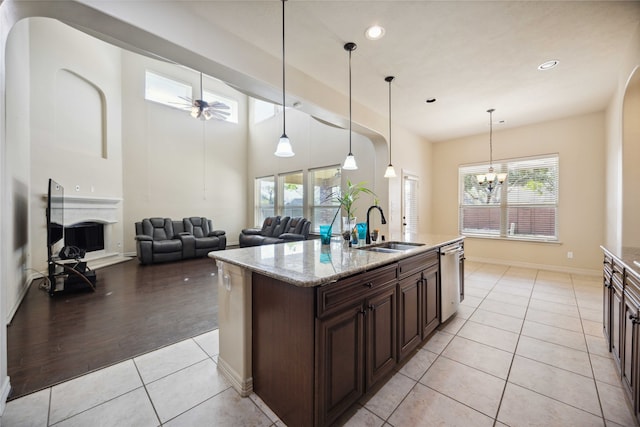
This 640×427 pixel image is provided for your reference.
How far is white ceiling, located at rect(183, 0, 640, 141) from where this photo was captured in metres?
2.16

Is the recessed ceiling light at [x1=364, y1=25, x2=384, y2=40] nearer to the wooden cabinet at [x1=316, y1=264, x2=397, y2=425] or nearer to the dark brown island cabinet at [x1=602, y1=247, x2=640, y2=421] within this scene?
the wooden cabinet at [x1=316, y1=264, x2=397, y2=425]

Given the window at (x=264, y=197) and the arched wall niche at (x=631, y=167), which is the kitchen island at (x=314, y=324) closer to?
the arched wall niche at (x=631, y=167)

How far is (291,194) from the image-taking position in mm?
7660

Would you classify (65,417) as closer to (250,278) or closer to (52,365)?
(52,365)

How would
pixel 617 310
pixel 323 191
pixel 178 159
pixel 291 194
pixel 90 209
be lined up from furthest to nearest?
pixel 291 194, pixel 178 159, pixel 323 191, pixel 90 209, pixel 617 310

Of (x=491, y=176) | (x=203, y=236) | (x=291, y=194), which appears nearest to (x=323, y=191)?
(x=291, y=194)

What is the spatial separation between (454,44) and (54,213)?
19.4 feet

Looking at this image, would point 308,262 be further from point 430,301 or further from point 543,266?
point 543,266

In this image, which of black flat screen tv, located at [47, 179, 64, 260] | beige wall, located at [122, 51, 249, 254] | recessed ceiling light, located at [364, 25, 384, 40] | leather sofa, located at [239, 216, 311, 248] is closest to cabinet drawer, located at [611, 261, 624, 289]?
recessed ceiling light, located at [364, 25, 384, 40]

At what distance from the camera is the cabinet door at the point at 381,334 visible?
1.67m

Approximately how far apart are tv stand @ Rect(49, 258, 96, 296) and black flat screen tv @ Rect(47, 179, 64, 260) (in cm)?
26

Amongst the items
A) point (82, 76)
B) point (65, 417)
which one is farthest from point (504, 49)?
point (82, 76)

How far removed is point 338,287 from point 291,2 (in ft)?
7.48

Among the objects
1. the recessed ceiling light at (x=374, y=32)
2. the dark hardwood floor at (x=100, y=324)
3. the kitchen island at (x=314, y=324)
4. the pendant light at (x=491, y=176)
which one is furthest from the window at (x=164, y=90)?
the pendant light at (x=491, y=176)
